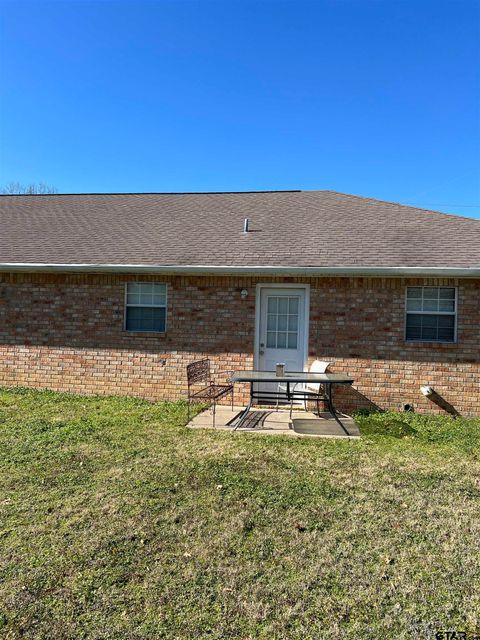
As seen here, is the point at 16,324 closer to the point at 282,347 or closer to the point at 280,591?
the point at 282,347

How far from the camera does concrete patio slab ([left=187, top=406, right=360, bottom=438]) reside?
6590mm

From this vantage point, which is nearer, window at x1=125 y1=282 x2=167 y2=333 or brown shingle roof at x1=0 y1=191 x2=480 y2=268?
brown shingle roof at x1=0 y1=191 x2=480 y2=268

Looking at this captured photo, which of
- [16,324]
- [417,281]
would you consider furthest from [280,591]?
[16,324]

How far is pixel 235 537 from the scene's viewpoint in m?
3.45

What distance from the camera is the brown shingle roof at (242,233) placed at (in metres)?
8.31

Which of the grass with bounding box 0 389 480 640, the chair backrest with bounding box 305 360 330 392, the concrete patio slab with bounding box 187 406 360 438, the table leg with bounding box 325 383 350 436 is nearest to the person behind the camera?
the grass with bounding box 0 389 480 640

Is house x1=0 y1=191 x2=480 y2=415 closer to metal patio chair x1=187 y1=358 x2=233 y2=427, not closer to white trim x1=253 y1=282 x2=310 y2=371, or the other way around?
white trim x1=253 y1=282 x2=310 y2=371

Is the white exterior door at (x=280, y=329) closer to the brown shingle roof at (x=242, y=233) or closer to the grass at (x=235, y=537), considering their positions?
the brown shingle roof at (x=242, y=233)

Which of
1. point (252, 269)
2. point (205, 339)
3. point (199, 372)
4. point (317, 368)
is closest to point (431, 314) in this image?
point (317, 368)

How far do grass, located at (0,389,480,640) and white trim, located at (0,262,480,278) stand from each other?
303 cm

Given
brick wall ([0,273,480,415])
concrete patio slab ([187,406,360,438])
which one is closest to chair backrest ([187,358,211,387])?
brick wall ([0,273,480,415])

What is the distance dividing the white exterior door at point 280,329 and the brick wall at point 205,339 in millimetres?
233

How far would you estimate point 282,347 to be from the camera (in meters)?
8.53

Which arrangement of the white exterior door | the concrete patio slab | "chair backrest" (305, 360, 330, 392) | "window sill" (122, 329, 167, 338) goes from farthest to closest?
"window sill" (122, 329, 167, 338) < the white exterior door < "chair backrest" (305, 360, 330, 392) < the concrete patio slab
